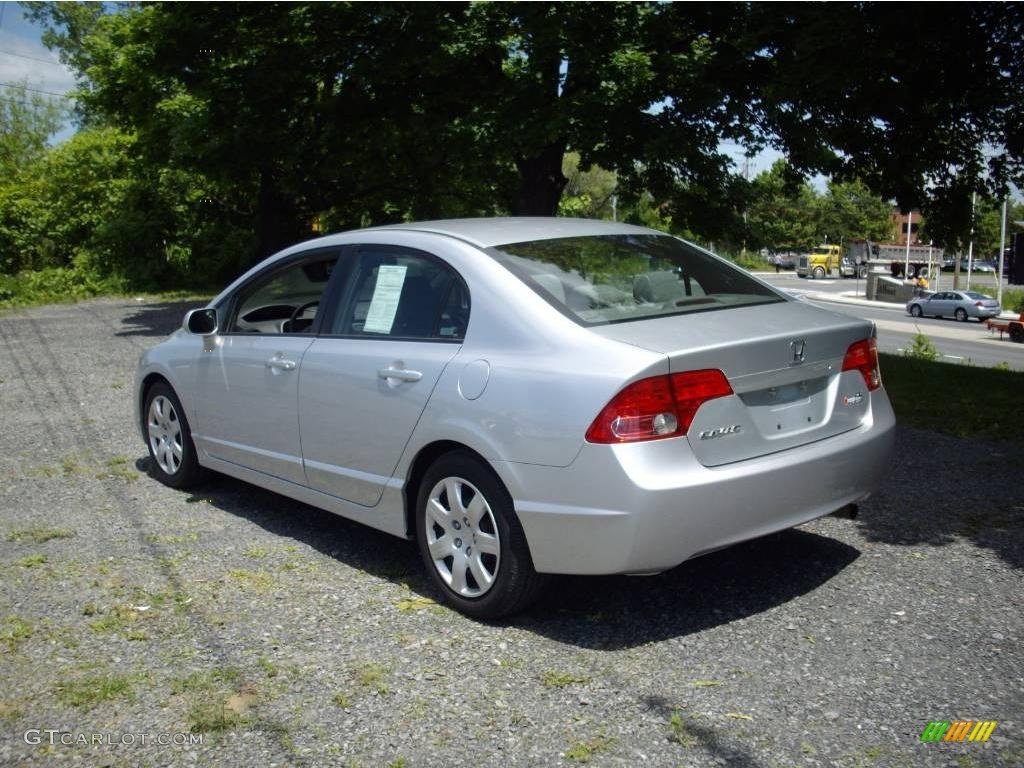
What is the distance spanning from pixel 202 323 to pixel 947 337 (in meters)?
40.8

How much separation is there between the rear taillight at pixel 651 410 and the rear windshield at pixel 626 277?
462mm

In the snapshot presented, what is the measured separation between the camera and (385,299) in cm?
501

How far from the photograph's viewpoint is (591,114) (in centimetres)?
1639

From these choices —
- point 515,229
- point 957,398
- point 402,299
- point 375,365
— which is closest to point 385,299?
point 402,299

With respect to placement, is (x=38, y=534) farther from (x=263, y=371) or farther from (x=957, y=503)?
(x=957, y=503)

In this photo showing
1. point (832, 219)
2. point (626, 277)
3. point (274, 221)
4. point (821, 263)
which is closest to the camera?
point (626, 277)

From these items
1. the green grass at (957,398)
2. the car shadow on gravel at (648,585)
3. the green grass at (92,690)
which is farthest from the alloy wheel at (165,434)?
the green grass at (957,398)

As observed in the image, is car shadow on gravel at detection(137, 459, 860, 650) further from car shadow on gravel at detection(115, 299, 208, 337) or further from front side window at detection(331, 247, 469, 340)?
car shadow on gravel at detection(115, 299, 208, 337)

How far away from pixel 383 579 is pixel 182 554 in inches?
45.3

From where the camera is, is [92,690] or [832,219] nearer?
[92,690]

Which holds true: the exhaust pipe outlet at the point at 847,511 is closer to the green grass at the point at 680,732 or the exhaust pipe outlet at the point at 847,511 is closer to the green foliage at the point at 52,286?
the green grass at the point at 680,732

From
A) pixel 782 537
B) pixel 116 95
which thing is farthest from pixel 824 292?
pixel 782 537

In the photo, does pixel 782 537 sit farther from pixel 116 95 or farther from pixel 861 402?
pixel 116 95

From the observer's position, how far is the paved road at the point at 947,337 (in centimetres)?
3259
